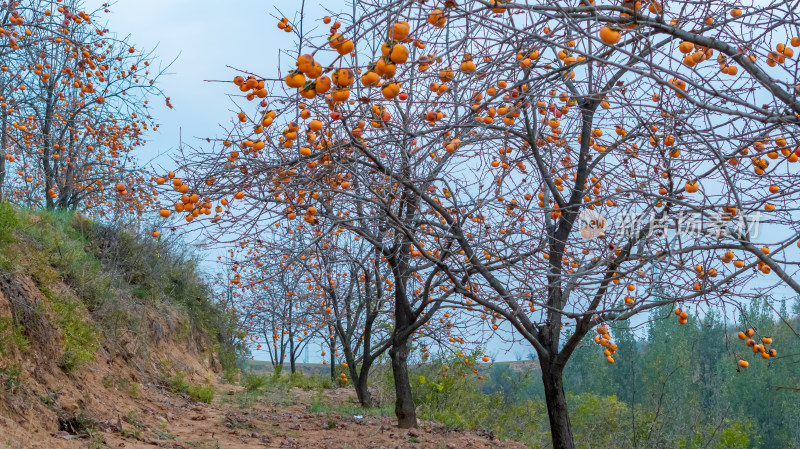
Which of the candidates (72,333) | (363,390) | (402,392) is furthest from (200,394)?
(402,392)

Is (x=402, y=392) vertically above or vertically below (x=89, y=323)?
below

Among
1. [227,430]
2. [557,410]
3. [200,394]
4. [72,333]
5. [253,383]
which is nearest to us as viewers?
[557,410]

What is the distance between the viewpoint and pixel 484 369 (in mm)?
10227

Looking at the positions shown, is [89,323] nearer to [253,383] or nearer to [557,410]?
[253,383]

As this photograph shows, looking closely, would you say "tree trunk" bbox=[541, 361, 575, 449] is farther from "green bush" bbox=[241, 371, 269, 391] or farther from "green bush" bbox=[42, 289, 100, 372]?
"green bush" bbox=[241, 371, 269, 391]

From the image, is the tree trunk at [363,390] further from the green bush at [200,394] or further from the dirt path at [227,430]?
the green bush at [200,394]

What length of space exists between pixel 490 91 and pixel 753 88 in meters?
1.35

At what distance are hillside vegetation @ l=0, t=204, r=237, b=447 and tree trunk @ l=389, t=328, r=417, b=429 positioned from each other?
258 centimetres

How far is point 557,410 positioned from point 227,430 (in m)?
3.23

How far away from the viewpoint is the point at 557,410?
4.72m

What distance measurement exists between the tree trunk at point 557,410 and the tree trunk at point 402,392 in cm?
212

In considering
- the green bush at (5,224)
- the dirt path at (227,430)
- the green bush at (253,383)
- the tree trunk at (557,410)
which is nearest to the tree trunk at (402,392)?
the dirt path at (227,430)

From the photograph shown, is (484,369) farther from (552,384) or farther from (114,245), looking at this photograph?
(114,245)

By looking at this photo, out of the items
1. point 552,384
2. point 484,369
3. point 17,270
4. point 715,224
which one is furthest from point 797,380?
point 17,270
